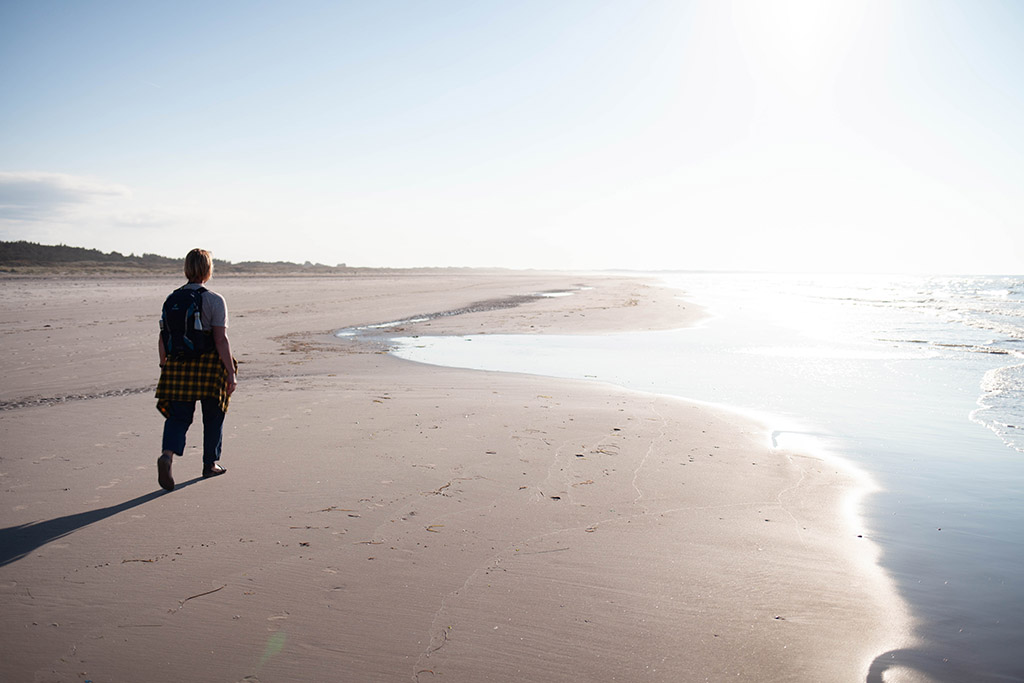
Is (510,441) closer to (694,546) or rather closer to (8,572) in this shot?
(694,546)

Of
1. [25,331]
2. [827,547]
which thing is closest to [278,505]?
[827,547]

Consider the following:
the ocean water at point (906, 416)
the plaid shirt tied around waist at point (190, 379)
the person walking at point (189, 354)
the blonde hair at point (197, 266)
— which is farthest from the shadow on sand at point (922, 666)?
the blonde hair at point (197, 266)

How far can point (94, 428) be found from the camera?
640 cm

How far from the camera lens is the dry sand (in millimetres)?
2740

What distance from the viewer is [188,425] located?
4.77 m

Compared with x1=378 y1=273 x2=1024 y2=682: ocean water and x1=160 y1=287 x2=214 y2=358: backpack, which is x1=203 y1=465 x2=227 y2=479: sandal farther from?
x1=378 y1=273 x2=1024 y2=682: ocean water

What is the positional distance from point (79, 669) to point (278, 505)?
187 cm

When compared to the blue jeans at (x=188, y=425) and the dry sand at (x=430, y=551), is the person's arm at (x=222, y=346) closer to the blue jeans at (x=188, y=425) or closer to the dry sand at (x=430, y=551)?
the blue jeans at (x=188, y=425)

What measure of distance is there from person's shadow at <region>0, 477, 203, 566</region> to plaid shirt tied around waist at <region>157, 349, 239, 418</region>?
0.82m

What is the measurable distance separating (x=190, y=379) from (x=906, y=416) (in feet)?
27.9

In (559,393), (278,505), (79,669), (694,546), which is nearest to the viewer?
(79,669)

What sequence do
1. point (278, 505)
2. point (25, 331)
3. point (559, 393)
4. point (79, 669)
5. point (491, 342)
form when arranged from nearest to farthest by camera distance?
1. point (79, 669)
2. point (278, 505)
3. point (559, 393)
4. point (25, 331)
5. point (491, 342)

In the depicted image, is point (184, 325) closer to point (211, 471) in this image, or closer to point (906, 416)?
point (211, 471)

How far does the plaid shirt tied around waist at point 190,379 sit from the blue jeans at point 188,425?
0.06 m
